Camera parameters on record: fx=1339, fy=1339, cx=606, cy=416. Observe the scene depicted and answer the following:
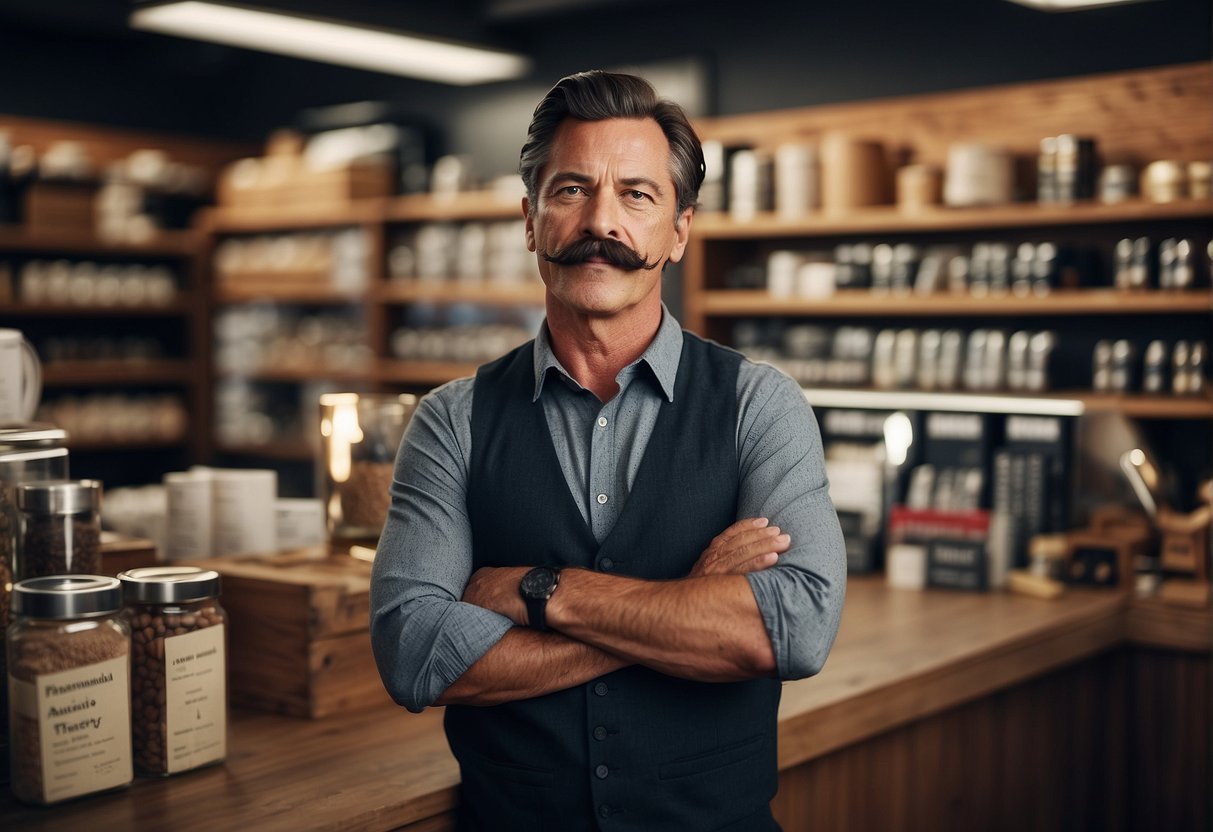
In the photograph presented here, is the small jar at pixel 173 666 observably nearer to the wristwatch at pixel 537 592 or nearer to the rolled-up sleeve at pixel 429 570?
the rolled-up sleeve at pixel 429 570

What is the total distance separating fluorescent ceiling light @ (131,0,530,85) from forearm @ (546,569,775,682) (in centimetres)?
290

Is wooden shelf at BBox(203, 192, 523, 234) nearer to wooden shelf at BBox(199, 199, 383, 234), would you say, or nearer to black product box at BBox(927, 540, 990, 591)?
wooden shelf at BBox(199, 199, 383, 234)

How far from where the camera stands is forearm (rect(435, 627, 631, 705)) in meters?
1.70

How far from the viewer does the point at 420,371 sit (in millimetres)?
6145

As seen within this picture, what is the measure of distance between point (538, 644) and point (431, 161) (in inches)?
212

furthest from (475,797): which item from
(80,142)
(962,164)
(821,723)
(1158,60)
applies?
(80,142)

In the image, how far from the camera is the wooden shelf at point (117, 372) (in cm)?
655

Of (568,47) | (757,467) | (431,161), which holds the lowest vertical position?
(757,467)

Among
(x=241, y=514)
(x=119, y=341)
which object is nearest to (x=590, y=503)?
(x=241, y=514)

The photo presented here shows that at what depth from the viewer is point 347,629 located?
2.26m

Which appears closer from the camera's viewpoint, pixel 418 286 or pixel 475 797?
pixel 475 797

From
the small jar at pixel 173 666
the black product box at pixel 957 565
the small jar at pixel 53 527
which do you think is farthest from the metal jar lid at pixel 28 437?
the black product box at pixel 957 565

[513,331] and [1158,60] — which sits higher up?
[1158,60]

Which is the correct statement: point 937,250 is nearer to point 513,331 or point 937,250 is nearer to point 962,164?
point 962,164
